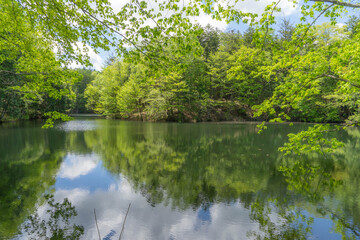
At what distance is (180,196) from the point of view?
6277 mm

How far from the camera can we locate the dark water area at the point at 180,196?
459cm

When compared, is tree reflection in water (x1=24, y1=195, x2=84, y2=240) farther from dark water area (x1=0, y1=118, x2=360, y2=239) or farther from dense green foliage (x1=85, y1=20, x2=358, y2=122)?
dense green foliage (x1=85, y1=20, x2=358, y2=122)

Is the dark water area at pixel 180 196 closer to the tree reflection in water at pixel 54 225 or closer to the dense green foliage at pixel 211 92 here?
the tree reflection in water at pixel 54 225

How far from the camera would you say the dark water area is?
4590 millimetres

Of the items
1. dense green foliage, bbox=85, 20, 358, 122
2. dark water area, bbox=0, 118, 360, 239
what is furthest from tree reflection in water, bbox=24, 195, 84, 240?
dense green foliage, bbox=85, 20, 358, 122

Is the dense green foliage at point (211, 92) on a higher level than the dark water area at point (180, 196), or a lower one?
higher

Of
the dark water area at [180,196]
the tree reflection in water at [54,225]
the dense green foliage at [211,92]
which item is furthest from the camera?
the dense green foliage at [211,92]

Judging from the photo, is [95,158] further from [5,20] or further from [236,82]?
[236,82]

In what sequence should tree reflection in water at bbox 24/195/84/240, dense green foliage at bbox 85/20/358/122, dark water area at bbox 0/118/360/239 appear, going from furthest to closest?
dense green foliage at bbox 85/20/358/122 < dark water area at bbox 0/118/360/239 < tree reflection in water at bbox 24/195/84/240

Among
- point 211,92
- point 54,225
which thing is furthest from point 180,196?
point 211,92

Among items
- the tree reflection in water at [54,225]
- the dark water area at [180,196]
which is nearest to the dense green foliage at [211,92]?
the dark water area at [180,196]

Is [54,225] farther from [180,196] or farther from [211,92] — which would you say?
[211,92]

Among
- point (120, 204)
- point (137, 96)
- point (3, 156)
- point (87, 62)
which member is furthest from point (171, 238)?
point (137, 96)

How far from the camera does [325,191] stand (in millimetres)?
6531
